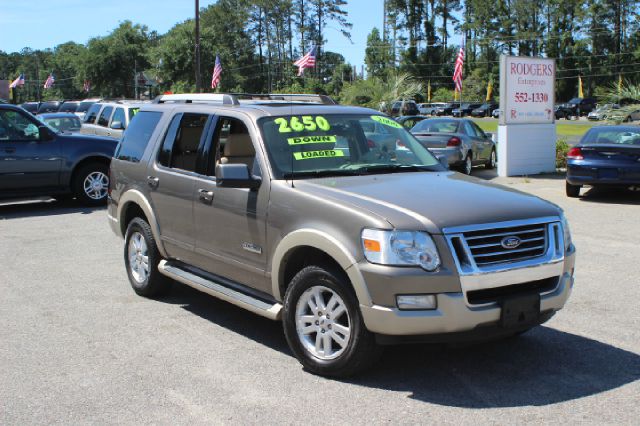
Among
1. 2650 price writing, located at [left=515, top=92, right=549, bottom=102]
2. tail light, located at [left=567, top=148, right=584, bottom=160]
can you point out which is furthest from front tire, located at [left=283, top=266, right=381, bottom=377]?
2650 price writing, located at [left=515, top=92, right=549, bottom=102]

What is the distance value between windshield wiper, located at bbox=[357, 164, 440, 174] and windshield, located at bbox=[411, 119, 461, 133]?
1376 centimetres

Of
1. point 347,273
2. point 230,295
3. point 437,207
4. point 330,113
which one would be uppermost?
point 330,113

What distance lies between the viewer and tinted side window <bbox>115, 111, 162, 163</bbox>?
716cm

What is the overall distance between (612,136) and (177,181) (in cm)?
1055

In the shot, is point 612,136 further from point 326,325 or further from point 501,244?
point 326,325

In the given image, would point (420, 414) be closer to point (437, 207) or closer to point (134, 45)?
point (437, 207)

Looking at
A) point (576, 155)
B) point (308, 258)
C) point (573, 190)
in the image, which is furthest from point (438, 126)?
point (308, 258)

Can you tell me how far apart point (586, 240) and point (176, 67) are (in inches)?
2185

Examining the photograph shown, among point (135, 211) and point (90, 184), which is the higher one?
point (135, 211)

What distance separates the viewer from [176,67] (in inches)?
2436

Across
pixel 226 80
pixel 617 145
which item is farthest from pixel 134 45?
pixel 617 145

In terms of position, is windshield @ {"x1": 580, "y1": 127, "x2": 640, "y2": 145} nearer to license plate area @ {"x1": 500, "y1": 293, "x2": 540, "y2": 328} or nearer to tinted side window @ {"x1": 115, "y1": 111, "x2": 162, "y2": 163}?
tinted side window @ {"x1": 115, "y1": 111, "x2": 162, "y2": 163}

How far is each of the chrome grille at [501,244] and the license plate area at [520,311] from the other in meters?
0.25

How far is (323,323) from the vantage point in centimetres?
486
